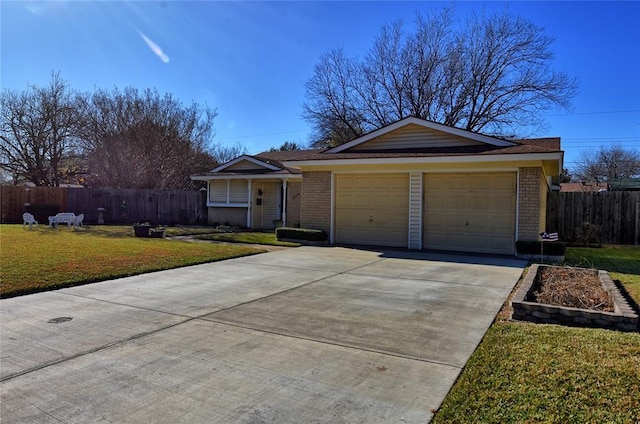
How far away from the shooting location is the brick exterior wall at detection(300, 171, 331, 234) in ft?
46.4

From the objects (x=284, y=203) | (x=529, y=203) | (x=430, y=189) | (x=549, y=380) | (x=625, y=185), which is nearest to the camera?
(x=549, y=380)

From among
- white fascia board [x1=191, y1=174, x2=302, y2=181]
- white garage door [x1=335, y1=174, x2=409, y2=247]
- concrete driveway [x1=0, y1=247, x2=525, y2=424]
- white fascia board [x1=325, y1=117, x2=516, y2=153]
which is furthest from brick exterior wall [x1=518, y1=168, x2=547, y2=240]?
white fascia board [x1=191, y1=174, x2=302, y2=181]

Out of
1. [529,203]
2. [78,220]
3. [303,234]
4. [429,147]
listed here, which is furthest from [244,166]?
[529,203]

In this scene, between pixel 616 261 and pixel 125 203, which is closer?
pixel 616 261

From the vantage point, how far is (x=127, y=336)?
457 cm

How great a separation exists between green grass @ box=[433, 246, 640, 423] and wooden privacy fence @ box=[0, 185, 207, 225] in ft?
68.0

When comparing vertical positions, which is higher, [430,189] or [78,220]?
[430,189]

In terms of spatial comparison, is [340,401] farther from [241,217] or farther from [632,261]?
[241,217]

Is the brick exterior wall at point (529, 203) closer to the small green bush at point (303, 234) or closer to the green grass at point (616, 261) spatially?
the green grass at point (616, 261)

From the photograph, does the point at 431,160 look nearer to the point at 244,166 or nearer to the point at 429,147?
the point at 429,147

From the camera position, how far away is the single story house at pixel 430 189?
37.6ft

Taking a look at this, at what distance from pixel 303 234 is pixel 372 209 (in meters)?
2.39

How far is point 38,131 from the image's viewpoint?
2703cm

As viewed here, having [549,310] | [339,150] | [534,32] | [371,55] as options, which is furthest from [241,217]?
[534,32]
